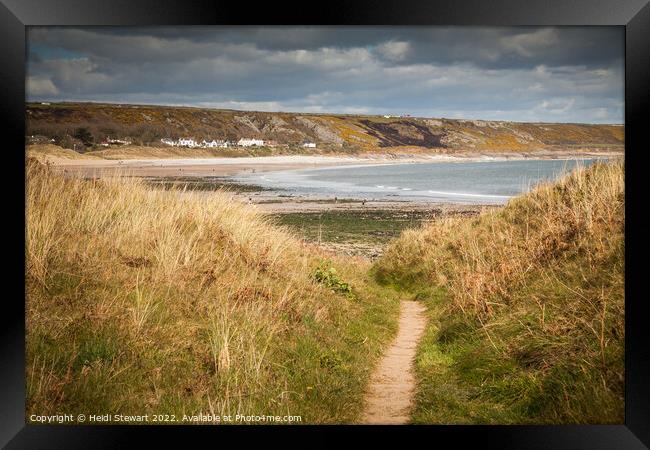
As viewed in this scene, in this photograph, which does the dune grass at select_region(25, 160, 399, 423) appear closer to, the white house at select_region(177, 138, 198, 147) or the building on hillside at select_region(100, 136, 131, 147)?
the building on hillside at select_region(100, 136, 131, 147)

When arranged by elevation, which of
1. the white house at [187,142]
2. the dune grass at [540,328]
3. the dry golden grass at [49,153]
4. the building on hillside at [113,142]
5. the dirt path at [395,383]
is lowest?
the dirt path at [395,383]

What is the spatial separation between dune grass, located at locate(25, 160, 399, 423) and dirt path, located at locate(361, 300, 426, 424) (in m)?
0.17

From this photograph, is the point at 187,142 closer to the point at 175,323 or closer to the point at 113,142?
the point at 113,142

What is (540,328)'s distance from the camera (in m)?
6.25

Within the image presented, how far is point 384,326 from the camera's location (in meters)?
9.05

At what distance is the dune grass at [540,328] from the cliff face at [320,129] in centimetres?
121

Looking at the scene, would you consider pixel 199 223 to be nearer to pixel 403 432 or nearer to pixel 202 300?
pixel 202 300

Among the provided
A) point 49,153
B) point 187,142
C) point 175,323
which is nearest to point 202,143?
point 187,142

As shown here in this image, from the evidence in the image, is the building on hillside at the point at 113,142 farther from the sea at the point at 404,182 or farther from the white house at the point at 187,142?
the sea at the point at 404,182

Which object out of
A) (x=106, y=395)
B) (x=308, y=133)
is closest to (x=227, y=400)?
(x=106, y=395)

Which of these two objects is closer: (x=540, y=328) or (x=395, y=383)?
(x=540, y=328)
